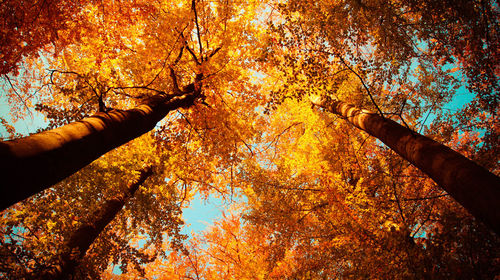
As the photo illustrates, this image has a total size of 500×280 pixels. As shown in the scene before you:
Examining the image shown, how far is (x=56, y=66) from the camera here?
596 cm

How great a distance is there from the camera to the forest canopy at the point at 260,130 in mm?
2264

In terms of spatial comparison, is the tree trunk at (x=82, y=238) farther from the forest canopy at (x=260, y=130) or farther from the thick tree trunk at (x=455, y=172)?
the thick tree trunk at (x=455, y=172)

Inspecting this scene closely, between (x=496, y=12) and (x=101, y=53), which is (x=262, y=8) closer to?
(x=101, y=53)

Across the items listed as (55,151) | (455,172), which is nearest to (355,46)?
(455,172)

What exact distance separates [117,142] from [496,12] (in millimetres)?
6182

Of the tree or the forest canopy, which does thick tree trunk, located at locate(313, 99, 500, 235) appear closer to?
the forest canopy

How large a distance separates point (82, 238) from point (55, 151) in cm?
433

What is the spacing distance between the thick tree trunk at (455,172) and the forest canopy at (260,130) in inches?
0.5

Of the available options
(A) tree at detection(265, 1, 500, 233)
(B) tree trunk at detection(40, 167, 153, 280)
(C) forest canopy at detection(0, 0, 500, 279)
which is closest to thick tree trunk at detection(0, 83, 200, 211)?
(C) forest canopy at detection(0, 0, 500, 279)

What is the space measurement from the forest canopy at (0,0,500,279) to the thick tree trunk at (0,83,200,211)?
0.01 m

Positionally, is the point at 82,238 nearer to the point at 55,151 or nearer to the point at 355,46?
the point at 55,151

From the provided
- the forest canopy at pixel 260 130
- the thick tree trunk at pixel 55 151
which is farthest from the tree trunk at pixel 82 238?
the thick tree trunk at pixel 55 151

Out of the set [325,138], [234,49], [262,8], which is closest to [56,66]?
[234,49]

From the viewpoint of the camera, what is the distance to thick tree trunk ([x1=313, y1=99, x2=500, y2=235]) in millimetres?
1531
